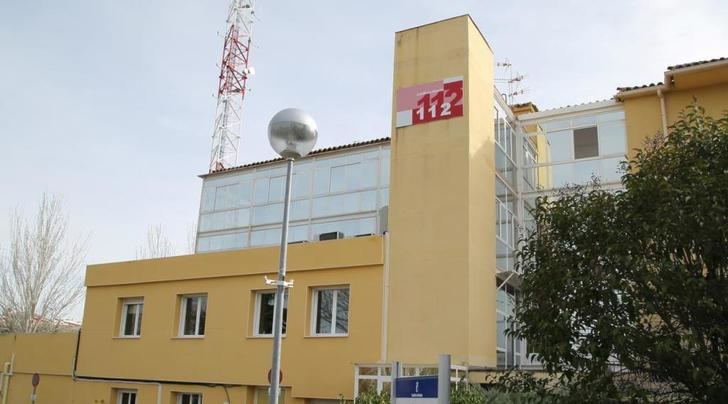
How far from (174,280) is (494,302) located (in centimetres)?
828

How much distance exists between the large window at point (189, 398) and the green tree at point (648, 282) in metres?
10.7

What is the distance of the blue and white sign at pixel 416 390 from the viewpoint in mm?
6242

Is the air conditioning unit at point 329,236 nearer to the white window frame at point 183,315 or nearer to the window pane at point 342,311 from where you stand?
the window pane at point 342,311

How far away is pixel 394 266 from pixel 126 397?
29.1 ft

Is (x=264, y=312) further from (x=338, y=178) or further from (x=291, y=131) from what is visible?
(x=291, y=131)

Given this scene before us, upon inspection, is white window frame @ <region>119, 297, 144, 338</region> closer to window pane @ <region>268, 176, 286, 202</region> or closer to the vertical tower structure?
window pane @ <region>268, 176, 286, 202</region>

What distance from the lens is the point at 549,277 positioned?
29.4 ft

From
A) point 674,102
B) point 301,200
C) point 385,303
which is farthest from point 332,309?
point 674,102

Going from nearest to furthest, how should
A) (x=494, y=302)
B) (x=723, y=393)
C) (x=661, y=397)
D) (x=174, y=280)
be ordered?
(x=723, y=393), (x=661, y=397), (x=494, y=302), (x=174, y=280)

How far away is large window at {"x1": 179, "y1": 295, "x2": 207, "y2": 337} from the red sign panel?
22.4 ft

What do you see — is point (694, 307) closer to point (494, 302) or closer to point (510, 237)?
point (494, 302)

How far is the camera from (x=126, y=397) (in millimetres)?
19094

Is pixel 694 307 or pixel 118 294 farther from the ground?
pixel 118 294

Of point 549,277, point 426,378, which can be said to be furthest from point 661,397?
point 426,378
